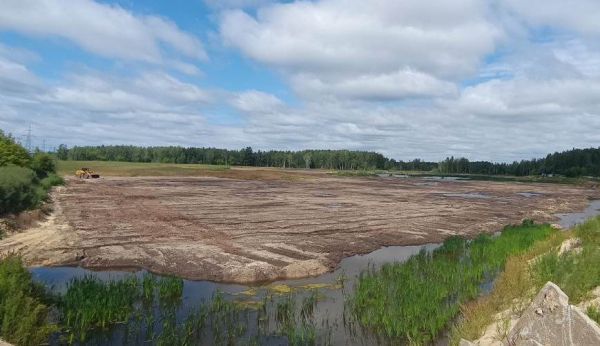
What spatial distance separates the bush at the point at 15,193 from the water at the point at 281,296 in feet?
38.3

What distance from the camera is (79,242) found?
22.5 metres

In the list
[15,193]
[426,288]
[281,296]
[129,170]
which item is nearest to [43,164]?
[15,193]

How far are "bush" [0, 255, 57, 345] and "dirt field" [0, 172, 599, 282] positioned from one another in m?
7.80

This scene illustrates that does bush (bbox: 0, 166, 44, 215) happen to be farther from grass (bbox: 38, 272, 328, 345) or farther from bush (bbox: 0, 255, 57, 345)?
bush (bbox: 0, 255, 57, 345)

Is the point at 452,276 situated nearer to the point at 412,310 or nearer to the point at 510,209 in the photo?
the point at 412,310

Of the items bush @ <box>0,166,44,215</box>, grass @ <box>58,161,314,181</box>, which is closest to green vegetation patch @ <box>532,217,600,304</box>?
bush @ <box>0,166,44,215</box>

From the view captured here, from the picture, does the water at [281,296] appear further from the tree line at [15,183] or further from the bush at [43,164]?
the bush at [43,164]

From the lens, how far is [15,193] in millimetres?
28172

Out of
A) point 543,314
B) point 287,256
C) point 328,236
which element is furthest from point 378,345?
point 328,236

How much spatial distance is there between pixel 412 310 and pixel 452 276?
16.5ft

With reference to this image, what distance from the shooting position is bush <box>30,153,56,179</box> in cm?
5214

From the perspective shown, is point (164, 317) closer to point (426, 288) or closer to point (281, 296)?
point (281, 296)

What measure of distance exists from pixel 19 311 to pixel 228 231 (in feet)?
60.2

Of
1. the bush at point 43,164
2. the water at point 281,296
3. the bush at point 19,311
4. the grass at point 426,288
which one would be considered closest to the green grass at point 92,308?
the water at point 281,296
